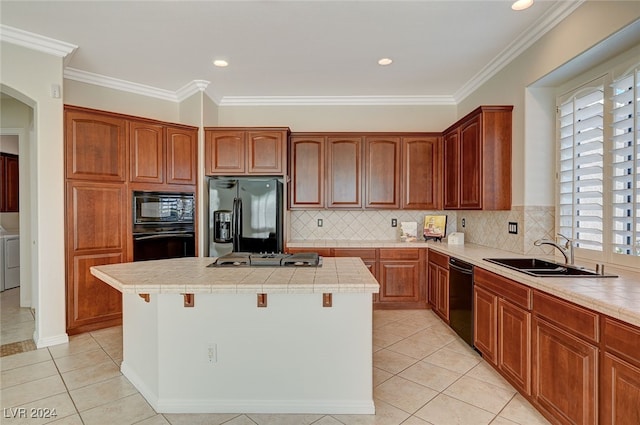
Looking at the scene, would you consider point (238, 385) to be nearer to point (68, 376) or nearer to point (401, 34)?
point (68, 376)

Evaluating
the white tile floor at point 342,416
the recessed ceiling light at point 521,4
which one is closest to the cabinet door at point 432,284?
the white tile floor at point 342,416

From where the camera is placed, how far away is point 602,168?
2.51 meters

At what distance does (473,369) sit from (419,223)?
2338mm

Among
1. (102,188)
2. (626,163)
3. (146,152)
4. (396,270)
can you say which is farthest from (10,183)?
(626,163)

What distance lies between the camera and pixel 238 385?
2.17 metres

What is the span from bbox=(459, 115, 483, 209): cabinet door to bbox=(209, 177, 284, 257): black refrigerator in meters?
2.16

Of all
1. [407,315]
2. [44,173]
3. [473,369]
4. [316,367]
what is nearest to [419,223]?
[407,315]

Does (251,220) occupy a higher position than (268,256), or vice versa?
(251,220)

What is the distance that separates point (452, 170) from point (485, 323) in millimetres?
1966

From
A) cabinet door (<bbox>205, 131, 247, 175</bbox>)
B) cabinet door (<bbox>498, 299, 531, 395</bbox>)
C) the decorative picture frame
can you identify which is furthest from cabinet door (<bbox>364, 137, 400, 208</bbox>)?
cabinet door (<bbox>498, 299, 531, 395</bbox>)

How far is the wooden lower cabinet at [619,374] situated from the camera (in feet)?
4.77

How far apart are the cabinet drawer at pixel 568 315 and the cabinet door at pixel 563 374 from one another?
0.14 ft

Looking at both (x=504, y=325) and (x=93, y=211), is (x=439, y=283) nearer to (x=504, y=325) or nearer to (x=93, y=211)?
(x=504, y=325)

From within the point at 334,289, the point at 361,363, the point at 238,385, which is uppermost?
the point at 334,289
